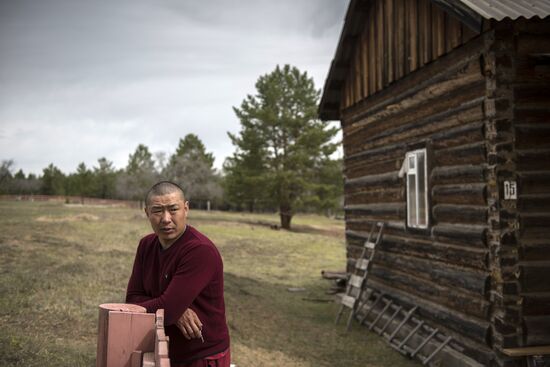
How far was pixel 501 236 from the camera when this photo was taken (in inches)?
251

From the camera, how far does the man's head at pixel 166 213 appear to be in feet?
9.68

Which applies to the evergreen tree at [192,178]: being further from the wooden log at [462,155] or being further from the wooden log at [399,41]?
the wooden log at [462,155]

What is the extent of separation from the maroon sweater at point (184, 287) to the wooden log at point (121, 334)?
241 mm

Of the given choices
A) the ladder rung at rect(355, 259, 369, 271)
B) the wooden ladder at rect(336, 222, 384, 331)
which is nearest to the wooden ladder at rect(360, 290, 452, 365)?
the wooden ladder at rect(336, 222, 384, 331)

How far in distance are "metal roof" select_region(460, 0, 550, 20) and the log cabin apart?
26 mm

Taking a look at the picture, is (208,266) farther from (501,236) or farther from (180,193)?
(501,236)

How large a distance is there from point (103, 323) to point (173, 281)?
447 millimetres

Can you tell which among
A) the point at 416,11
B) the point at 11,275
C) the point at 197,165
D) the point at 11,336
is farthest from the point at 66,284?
the point at 197,165

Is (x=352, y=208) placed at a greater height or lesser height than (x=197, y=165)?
lesser

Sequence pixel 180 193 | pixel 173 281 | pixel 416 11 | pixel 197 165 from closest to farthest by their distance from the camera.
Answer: pixel 173 281 < pixel 180 193 < pixel 416 11 < pixel 197 165

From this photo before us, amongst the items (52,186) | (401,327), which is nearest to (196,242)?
(401,327)

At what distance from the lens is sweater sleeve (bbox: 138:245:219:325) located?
2.73 m

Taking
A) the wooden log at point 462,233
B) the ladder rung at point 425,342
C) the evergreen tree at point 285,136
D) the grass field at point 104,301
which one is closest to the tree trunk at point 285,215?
the evergreen tree at point 285,136

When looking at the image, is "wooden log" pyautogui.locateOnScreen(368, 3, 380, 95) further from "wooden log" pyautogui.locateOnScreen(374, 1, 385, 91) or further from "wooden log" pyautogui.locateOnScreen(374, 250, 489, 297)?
"wooden log" pyautogui.locateOnScreen(374, 250, 489, 297)
